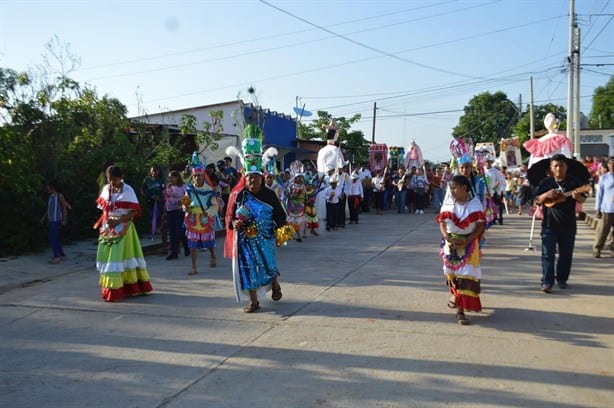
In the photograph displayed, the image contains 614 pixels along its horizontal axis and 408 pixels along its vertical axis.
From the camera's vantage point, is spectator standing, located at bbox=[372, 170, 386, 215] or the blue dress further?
spectator standing, located at bbox=[372, 170, 386, 215]

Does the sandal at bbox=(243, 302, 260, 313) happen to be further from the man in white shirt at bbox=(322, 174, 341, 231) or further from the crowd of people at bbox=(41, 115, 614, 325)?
the man in white shirt at bbox=(322, 174, 341, 231)

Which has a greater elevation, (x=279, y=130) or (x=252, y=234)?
(x=279, y=130)

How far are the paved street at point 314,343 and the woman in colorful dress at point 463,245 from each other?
0.30m

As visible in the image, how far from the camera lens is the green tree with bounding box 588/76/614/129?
195 ft

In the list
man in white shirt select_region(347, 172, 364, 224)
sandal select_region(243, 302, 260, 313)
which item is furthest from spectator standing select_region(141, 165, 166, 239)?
man in white shirt select_region(347, 172, 364, 224)

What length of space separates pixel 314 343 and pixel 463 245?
198 centimetres

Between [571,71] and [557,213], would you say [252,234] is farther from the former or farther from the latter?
[571,71]

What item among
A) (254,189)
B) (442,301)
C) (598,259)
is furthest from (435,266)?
(254,189)

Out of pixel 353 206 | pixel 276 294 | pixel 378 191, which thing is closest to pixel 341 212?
pixel 353 206

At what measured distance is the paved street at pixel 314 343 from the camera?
413cm

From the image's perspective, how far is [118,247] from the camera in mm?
7352

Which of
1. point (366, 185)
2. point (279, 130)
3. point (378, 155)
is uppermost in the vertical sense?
point (279, 130)

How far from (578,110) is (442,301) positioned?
68.1 feet

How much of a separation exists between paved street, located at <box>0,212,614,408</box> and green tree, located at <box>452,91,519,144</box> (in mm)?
51447
